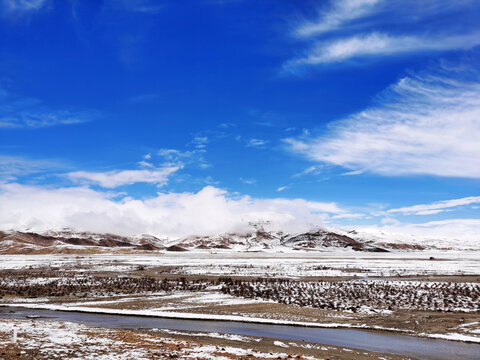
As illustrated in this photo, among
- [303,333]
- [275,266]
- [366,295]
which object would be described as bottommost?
[303,333]

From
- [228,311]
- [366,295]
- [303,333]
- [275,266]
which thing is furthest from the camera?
[275,266]

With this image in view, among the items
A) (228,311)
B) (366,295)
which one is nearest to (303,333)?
(228,311)

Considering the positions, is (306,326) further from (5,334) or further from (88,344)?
(5,334)

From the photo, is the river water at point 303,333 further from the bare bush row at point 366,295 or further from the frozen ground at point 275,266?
the frozen ground at point 275,266

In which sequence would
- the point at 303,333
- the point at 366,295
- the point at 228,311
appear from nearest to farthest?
the point at 303,333 → the point at 228,311 → the point at 366,295

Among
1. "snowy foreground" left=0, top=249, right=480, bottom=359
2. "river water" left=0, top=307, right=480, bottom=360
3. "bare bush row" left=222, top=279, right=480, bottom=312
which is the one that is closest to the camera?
"snowy foreground" left=0, top=249, right=480, bottom=359

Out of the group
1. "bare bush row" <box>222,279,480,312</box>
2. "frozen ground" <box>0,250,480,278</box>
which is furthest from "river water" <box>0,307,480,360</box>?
"frozen ground" <box>0,250,480,278</box>

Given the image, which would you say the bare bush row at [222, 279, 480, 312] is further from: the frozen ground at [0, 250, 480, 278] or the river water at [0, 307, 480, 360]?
the frozen ground at [0, 250, 480, 278]

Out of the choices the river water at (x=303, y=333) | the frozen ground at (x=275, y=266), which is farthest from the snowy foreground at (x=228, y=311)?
the frozen ground at (x=275, y=266)

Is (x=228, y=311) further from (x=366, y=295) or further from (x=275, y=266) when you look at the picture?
(x=275, y=266)

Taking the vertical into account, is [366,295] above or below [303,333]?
above

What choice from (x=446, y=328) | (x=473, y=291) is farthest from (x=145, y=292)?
(x=473, y=291)

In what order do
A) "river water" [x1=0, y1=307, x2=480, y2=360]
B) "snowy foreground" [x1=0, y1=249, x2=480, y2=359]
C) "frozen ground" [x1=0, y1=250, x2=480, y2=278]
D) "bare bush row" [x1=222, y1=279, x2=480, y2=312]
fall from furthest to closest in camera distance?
1. "frozen ground" [x1=0, y1=250, x2=480, y2=278]
2. "bare bush row" [x1=222, y1=279, x2=480, y2=312]
3. "river water" [x1=0, y1=307, x2=480, y2=360]
4. "snowy foreground" [x1=0, y1=249, x2=480, y2=359]

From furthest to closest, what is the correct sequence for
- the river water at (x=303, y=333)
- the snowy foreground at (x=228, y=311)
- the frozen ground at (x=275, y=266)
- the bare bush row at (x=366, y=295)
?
the frozen ground at (x=275, y=266) < the bare bush row at (x=366, y=295) < the river water at (x=303, y=333) < the snowy foreground at (x=228, y=311)
